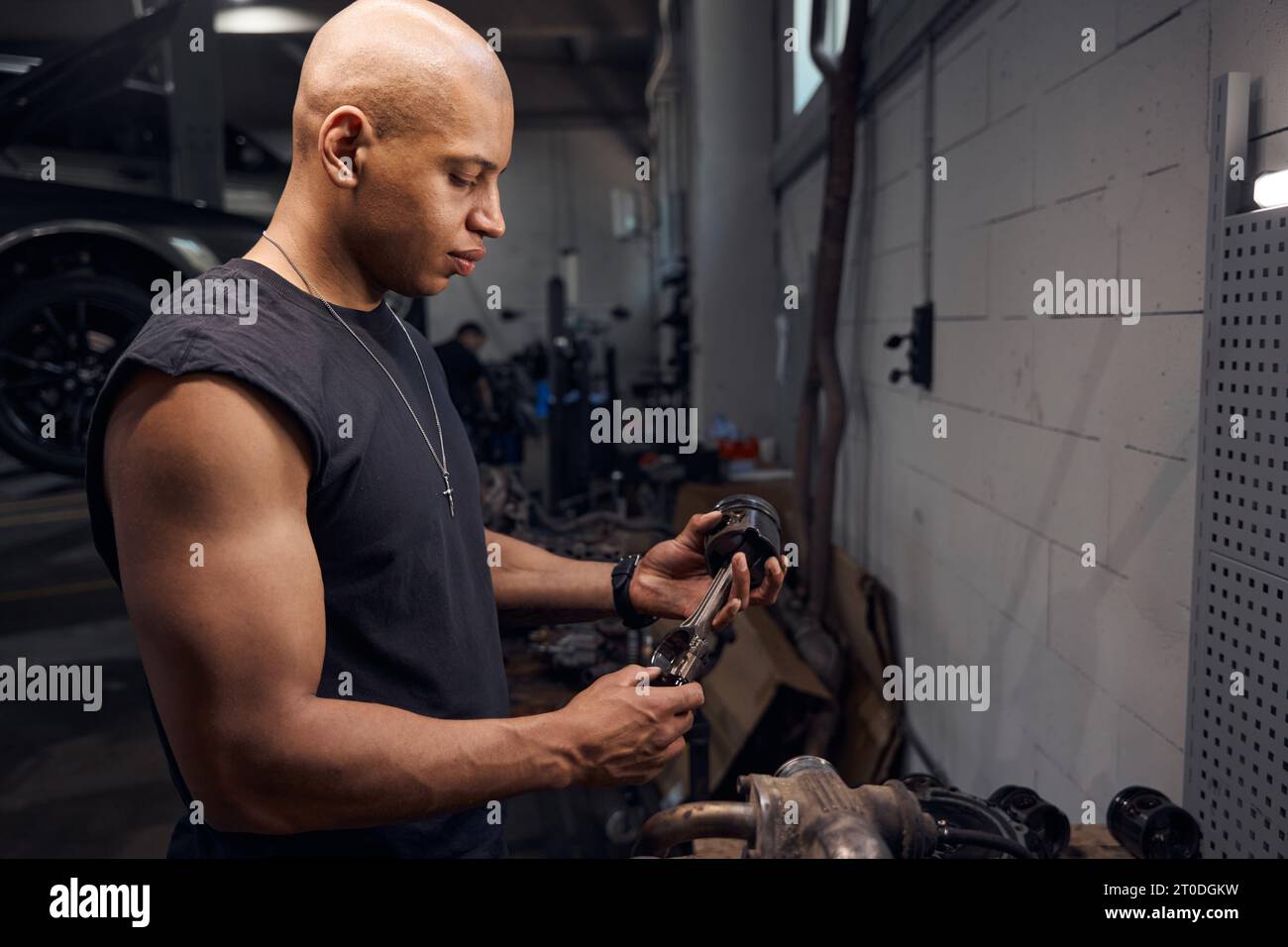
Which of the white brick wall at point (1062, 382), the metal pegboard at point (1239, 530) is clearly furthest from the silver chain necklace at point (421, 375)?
the white brick wall at point (1062, 382)

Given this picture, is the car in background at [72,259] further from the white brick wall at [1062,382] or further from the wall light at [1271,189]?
the wall light at [1271,189]

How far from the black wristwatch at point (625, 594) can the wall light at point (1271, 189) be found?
0.86 meters

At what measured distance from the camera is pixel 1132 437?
153cm

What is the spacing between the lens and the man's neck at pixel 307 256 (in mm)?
919

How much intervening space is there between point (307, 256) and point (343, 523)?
273mm

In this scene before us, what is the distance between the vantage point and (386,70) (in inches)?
35.0

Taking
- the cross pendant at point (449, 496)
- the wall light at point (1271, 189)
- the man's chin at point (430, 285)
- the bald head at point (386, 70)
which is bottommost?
the cross pendant at point (449, 496)

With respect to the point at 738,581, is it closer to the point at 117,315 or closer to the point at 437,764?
the point at 437,764

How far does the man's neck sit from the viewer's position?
92 cm

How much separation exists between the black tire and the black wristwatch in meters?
2.77

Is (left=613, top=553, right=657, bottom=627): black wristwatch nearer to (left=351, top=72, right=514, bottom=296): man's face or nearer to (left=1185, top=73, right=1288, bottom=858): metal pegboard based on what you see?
(left=351, top=72, right=514, bottom=296): man's face

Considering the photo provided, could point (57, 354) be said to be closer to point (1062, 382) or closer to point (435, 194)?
point (435, 194)

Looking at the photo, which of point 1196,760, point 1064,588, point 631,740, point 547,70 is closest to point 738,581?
point 631,740
